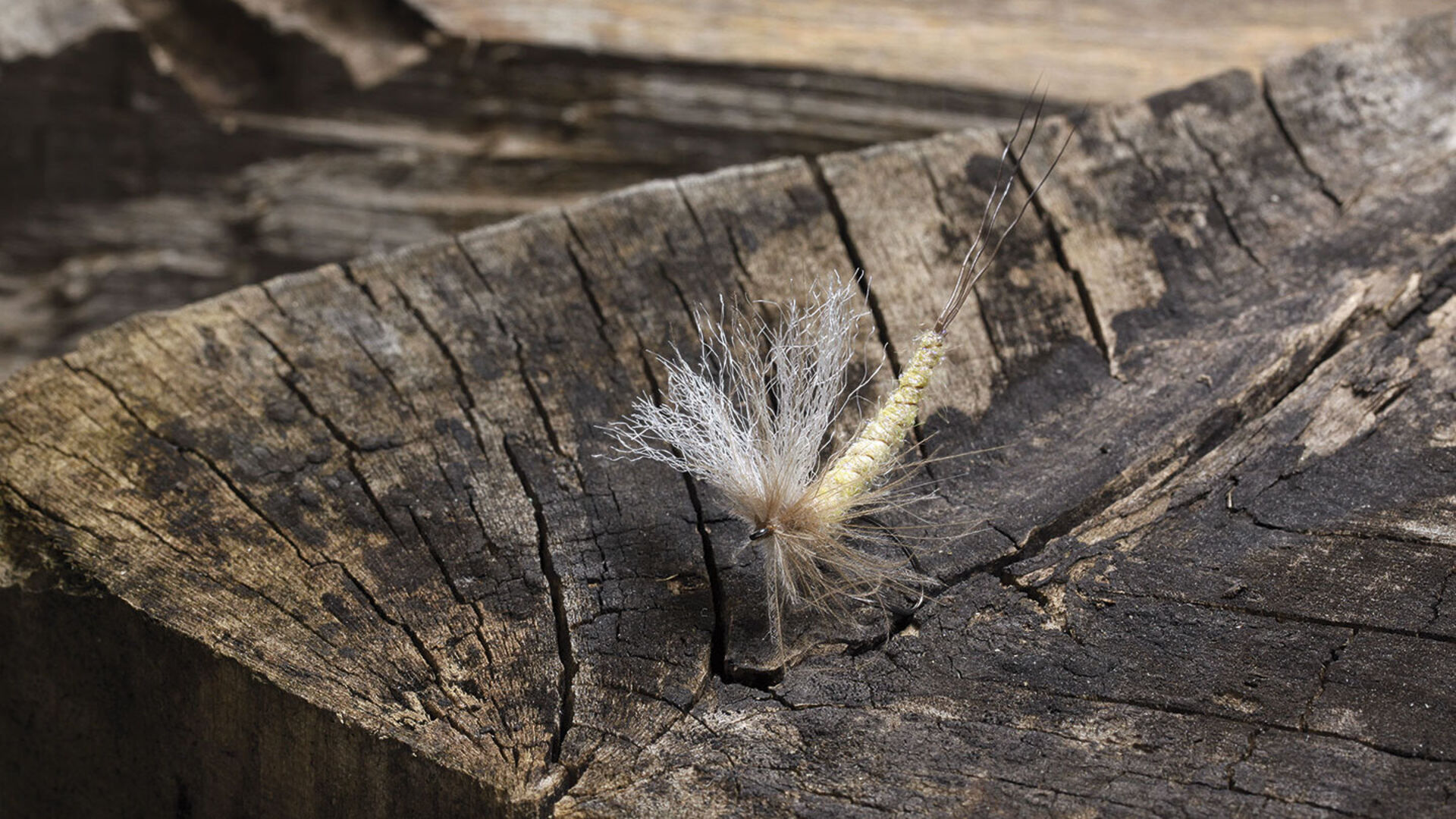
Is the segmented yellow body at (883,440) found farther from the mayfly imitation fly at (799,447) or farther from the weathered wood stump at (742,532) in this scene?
the weathered wood stump at (742,532)

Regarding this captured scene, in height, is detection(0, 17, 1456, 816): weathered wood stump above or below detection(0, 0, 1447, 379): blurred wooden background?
below

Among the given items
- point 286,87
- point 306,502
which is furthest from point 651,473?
point 286,87

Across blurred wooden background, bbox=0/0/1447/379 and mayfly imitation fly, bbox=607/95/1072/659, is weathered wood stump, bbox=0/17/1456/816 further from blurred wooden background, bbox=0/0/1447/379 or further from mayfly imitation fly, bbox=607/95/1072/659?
blurred wooden background, bbox=0/0/1447/379

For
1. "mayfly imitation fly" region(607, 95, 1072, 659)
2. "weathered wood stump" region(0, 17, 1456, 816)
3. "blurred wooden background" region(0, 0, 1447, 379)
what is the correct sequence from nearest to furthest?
"weathered wood stump" region(0, 17, 1456, 816) < "mayfly imitation fly" region(607, 95, 1072, 659) < "blurred wooden background" region(0, 0, 1447, 379)

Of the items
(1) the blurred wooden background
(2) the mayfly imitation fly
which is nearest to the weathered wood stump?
(2) the mayfly imitation fly

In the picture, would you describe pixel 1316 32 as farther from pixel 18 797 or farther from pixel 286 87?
pixel 18 797
